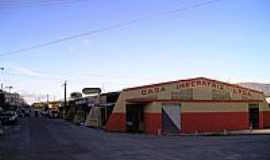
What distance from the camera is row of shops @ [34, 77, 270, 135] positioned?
44.2 meters

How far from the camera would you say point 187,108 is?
45.1 meters

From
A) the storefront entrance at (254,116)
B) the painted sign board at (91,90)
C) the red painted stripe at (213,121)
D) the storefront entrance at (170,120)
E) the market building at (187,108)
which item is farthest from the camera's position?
the painted sign board at (91,90)

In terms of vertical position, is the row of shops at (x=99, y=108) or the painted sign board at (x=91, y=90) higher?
the painted sign board at (x=91, y=90)

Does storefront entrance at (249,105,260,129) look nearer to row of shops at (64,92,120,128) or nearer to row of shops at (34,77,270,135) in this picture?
row of shops at (34,77,270,135)

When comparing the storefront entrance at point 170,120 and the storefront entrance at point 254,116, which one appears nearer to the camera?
the storefront entrance at point 170,120

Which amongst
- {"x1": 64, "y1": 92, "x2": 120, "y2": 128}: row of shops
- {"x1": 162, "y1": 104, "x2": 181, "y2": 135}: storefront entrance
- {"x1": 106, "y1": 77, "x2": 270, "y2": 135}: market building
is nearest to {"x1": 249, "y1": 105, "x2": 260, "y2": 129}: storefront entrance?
{"x1": 106, "y1": 77, "x2": 270, "y2": 135}: market building

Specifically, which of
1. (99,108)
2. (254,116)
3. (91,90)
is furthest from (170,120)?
(91,90)

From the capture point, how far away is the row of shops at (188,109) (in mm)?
44250

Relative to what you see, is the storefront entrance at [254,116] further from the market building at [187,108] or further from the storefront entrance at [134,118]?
the storefront entrance at [134,118]

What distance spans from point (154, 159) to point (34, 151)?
7986 millimetres

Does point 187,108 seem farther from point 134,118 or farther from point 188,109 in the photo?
point 134,118

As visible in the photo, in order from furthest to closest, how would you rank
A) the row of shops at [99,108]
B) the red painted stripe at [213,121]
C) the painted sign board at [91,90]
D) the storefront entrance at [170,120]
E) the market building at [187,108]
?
the painted sign board at [91,90], the row of shops at [99,108], the red painted stripe at [213,121], the market building at [187,108], the storefront entrance at [170,120]

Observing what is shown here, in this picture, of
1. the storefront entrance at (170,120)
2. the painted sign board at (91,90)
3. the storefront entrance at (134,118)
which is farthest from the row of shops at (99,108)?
the storefront entrance at (170,120)

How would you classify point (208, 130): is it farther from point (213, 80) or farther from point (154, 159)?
point (154, 159)
